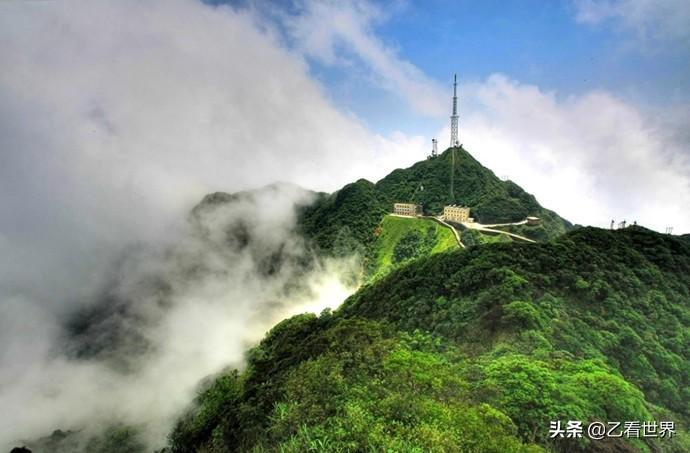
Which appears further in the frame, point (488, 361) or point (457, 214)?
point (457, 214)

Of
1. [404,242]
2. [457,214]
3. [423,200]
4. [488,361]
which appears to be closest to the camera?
[488,361]

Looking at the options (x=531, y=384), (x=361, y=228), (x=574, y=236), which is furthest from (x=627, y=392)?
(x=361, y=228)

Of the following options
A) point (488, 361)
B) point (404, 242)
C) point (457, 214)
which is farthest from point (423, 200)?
point (488, 361)

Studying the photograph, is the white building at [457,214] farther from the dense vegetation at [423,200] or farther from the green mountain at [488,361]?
the green mountain at [488,361]

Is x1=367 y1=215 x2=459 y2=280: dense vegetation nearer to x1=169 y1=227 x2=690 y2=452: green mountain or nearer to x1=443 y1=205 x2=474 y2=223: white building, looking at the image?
x1=443 y1=205 x2=474 y2=223: white building

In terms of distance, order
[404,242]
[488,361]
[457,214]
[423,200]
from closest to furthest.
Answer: [488,361], [457,214], [404,242], [423,200]

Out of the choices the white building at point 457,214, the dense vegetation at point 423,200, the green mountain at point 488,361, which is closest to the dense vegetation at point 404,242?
the dense vegetation at point 423,200

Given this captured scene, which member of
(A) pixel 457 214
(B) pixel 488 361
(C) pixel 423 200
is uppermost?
(C) pixel 423 200

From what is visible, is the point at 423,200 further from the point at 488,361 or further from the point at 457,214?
the point at 488,361
